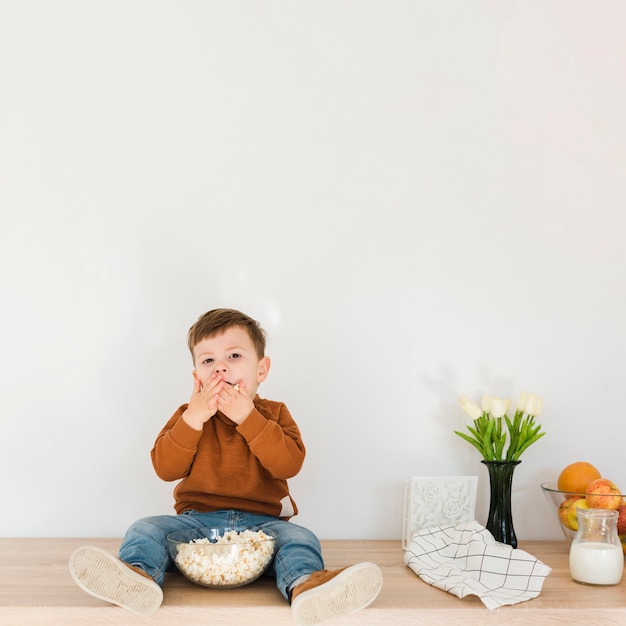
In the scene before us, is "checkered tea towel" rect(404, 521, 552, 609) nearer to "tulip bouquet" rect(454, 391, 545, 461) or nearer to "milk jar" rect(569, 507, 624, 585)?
"milk jar" rect(569, 507, 624, 585)

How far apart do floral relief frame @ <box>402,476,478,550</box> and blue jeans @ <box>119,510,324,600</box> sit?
1.11 feet

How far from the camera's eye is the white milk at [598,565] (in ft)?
4.31

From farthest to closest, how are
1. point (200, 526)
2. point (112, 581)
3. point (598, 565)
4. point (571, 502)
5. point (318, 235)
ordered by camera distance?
point (318, 235) → point (571, 502) → point (200, 526) → point (598, 565) → point (112, 581)

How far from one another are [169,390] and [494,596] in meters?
0.83

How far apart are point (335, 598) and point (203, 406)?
0.46 meters

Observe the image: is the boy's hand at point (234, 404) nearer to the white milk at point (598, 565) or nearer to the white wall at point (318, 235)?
the white wall at point (318, 235)

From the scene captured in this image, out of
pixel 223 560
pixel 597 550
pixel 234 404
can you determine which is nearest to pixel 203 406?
pixel 234 404

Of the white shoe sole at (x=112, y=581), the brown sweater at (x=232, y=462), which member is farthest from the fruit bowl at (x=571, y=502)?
the white shoe sole at (x=112, y=581)

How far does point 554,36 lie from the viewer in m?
1.83

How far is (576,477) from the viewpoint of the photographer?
160 cm

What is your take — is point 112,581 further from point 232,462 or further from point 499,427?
point 499,427

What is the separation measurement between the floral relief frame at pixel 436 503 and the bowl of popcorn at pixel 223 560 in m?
0.46

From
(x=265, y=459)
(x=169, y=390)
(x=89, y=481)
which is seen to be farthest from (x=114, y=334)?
(x=265, y=459)

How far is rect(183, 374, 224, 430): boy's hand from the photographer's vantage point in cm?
145
